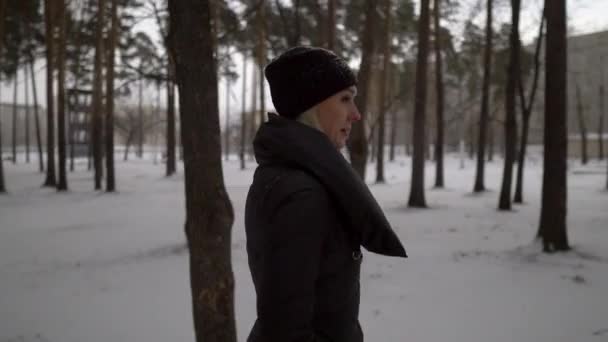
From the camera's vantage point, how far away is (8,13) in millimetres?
18516

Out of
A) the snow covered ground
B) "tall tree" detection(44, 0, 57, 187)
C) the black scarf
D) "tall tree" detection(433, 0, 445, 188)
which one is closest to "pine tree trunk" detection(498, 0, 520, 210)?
the snow covered ground

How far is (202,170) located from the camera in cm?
299

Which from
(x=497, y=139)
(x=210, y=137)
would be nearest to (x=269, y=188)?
(x=210, y=137)

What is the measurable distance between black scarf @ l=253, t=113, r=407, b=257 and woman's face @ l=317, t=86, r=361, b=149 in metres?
0.09

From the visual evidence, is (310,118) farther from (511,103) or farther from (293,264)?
(511,103)

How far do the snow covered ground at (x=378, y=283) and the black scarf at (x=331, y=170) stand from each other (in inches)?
129

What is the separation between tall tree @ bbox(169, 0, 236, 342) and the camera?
2.86m

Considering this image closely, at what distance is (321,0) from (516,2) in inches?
231

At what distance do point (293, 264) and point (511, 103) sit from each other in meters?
13.7

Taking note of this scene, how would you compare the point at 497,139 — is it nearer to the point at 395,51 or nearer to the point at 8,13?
the point at 395,51

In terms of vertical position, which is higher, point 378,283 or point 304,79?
point 304,79

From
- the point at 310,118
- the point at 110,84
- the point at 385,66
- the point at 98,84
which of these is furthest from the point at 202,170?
the point at 385,66

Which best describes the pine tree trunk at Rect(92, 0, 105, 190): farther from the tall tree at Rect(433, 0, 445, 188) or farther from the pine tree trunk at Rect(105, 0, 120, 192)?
the tall tree at Rect(433, 0, 445, 188)

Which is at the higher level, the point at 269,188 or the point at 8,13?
the point at 8,13
